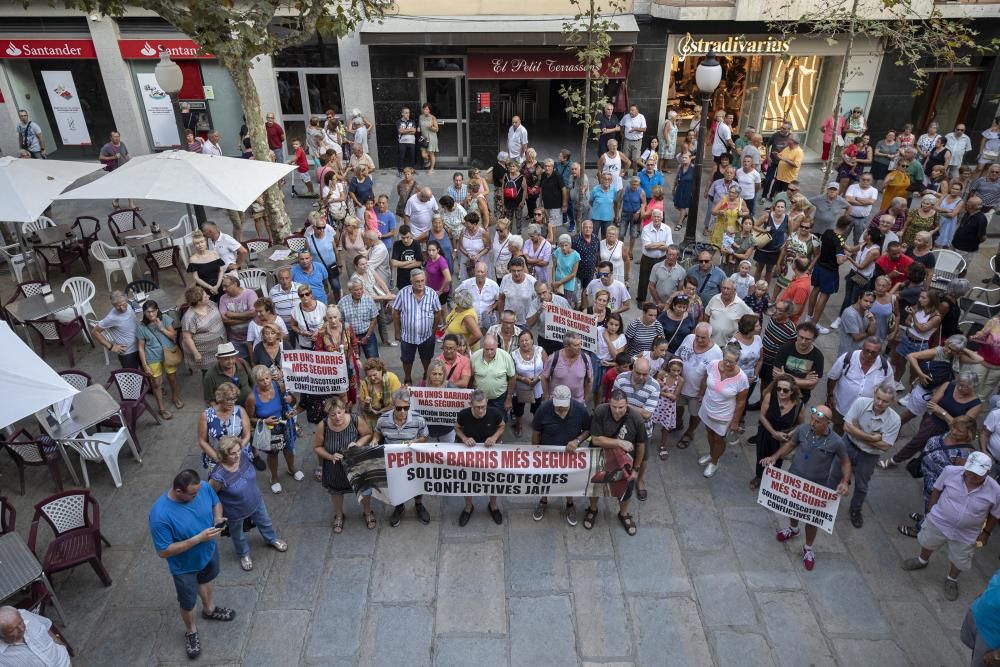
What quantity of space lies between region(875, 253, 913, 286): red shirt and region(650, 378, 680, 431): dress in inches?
162

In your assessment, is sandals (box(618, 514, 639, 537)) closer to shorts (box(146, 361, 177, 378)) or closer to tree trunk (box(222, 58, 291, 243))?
shorts (box(146, 361, 177, 378))

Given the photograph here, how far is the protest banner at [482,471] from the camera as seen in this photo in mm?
7008

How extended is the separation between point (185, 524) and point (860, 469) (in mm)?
6423

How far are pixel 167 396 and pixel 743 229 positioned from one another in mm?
8732

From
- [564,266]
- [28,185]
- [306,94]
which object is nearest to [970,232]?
[564,266]

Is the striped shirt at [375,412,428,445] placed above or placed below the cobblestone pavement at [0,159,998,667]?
above

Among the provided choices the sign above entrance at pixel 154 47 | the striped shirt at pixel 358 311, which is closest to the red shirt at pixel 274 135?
the sign above entrance at pixel 154 47

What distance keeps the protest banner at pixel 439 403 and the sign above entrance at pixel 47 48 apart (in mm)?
17814

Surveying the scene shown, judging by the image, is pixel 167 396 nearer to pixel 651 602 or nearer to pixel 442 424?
pixel 442 424

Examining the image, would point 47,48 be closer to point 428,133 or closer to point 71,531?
point 428,133

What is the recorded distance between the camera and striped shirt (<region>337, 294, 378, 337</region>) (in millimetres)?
8844

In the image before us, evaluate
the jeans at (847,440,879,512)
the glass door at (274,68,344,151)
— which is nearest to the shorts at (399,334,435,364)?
the jeans at (847,440,879,512)

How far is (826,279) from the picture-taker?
10.6 m

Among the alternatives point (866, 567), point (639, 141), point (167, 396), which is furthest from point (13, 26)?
point (866, 567)
